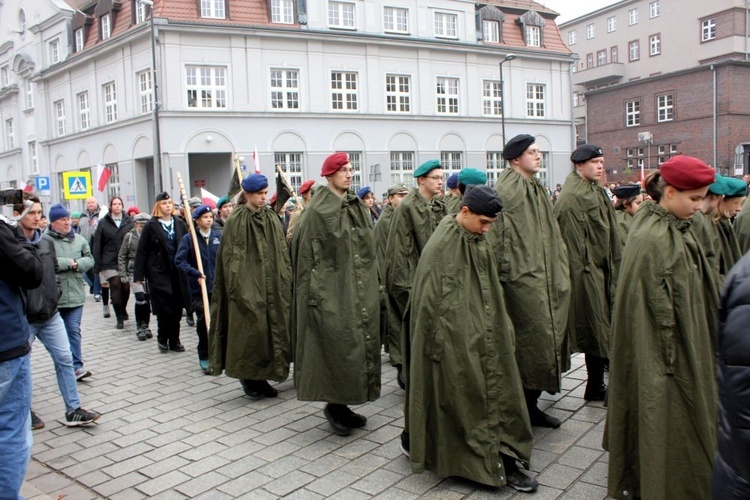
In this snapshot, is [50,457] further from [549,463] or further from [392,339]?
[549,463]

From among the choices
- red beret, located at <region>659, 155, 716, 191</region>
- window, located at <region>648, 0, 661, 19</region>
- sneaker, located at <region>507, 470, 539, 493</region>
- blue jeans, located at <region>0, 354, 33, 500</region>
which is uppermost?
window, located at <region>648, 0, 661, 19</region>

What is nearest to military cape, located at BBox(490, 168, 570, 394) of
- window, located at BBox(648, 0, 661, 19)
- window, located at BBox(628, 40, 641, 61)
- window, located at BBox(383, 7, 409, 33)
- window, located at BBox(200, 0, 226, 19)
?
window, located at BBox(200, 0, 226, 19)

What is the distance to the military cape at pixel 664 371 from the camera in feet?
11.8

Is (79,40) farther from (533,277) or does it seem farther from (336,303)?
(533,277)

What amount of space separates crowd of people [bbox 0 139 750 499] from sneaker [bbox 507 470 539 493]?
1 cm

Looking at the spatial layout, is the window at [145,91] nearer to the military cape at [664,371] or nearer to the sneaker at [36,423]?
the sneaker at [36,423]

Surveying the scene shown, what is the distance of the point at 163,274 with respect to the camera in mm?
9297

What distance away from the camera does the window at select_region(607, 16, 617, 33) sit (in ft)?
193

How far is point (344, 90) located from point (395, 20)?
5019 millimetres

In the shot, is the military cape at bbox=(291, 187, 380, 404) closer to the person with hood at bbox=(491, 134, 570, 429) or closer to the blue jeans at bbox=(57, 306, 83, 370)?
the person with hood at bbox=(491, 134, 570, 429)

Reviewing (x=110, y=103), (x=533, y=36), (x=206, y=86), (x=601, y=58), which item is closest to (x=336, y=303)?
(x=206, y=86)

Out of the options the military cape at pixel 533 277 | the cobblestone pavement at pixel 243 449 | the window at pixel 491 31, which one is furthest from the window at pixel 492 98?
the military cape at pixel 533 277

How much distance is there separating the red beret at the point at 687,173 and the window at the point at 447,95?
32.8 meters

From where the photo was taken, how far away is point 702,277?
3.79 meters
